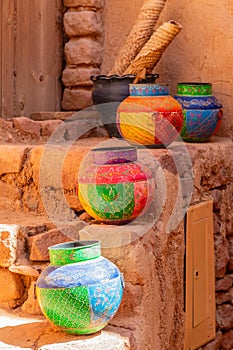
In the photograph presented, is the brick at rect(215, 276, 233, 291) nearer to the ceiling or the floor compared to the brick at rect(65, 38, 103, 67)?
nearer to the floor

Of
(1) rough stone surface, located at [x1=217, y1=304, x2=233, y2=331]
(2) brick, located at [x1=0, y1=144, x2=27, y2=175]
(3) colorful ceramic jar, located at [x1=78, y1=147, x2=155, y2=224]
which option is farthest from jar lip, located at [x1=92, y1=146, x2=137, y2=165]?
(1) rough stone surface, located at [x1=217, y1=304, x2=233, y2=331]

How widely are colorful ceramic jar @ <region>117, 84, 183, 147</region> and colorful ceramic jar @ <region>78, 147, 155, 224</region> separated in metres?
Answer: 0.57

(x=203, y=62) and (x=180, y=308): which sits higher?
(x=203, y=62)

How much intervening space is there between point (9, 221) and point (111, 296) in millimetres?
902

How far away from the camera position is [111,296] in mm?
2660

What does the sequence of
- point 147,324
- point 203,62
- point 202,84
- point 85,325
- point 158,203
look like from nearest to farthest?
point 85,325, point 147,324, point 158,203, point 202,84, point 203,62

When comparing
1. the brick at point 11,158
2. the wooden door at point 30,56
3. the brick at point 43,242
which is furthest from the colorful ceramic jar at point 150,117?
the wooden door at point 30,56

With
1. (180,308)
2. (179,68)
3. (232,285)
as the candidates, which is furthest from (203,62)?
(180,308)

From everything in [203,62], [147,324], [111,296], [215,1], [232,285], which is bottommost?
[232,285]

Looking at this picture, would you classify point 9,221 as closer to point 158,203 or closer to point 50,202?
point 50,202

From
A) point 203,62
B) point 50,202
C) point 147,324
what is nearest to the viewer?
point 147,324

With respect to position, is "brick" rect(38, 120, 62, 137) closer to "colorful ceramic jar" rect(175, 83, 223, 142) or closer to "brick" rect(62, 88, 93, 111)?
"brick" rect(62, 88, 93, 111)

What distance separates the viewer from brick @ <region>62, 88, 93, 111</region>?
15.8 feet

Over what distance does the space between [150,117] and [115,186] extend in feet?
2.44
